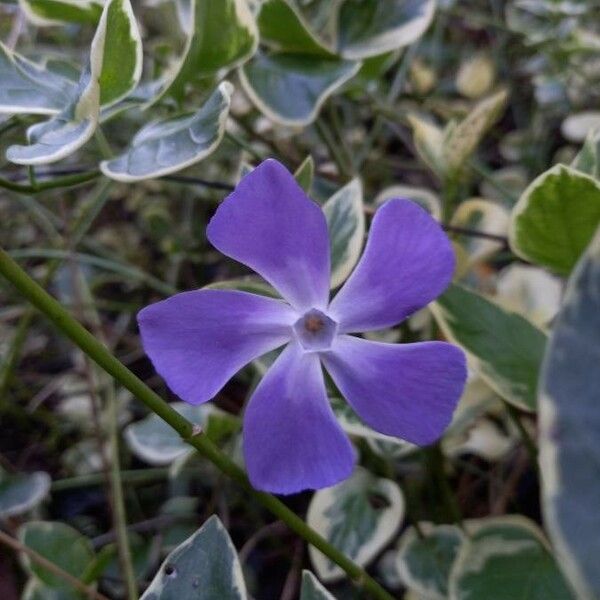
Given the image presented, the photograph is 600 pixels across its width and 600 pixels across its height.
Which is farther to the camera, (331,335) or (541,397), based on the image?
(331,335)

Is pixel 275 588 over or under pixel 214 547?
under

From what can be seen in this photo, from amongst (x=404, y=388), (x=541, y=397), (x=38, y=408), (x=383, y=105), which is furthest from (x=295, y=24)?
(x=38, y=408)

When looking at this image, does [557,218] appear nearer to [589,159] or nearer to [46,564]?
[589,159]

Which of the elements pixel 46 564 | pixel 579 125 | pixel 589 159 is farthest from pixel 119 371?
pixel 579 125

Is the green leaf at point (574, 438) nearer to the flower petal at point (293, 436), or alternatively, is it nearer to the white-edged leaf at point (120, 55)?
the flower petal at point (293, 436)

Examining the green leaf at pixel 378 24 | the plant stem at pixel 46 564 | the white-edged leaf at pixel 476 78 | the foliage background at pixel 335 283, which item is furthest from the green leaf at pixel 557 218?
the white-edged leaf at pixel 476 78

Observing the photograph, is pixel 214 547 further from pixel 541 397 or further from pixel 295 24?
pixel 295 24

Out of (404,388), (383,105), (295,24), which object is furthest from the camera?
(383,105)
